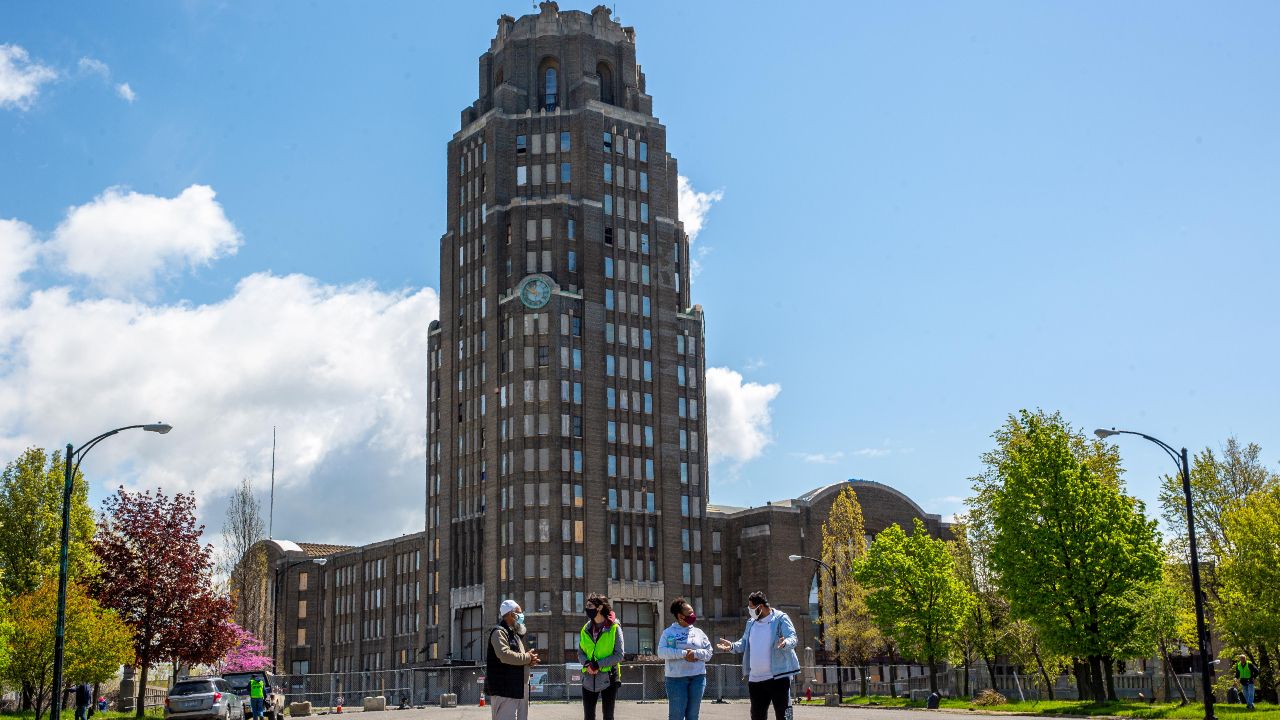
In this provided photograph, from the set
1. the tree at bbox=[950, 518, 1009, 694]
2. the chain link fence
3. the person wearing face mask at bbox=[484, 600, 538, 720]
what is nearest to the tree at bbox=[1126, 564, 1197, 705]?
the chain link fence

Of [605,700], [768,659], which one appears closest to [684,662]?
[768,659]

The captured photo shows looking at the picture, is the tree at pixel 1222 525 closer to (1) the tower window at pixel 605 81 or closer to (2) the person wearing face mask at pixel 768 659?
(2) the person wearing face mask at pixel 768 659

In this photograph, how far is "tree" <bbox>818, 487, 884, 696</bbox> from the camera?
82312mm

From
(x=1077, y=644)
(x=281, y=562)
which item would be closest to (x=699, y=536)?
(x=281, y=562)

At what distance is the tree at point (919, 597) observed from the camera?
65.6 m

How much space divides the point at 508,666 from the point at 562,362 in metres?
86.1

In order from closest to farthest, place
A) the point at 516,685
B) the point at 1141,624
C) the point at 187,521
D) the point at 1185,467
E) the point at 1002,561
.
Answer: the point at 516,685, the point at 1185,467, the point at 1141,624, the point at 1002,561, the point at 187,521

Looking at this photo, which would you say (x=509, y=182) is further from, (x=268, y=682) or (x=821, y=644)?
(x=268, y=682)

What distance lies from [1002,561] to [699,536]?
5724 centimetres

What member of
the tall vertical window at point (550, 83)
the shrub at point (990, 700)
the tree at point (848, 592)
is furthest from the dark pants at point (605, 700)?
the tall vertical window at point (550, 83)

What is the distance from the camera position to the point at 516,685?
47.8 ft

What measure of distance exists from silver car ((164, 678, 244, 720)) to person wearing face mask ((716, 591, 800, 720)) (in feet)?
76.5

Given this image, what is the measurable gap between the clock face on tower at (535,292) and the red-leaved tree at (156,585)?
4842 cm

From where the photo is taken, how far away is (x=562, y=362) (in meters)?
100
